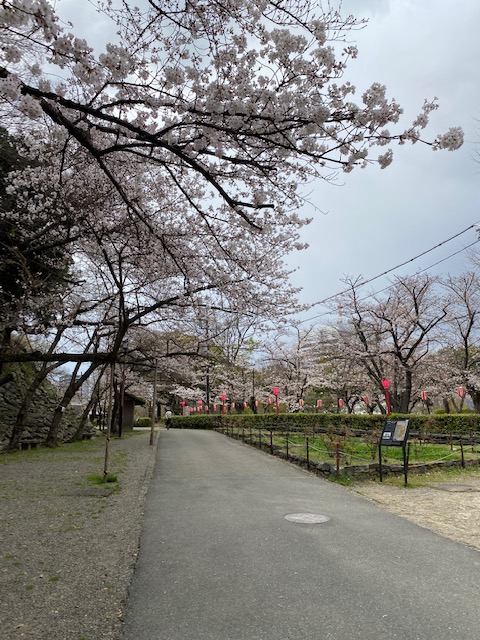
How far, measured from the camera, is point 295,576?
3842 mm

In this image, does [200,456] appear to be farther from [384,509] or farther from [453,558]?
Result: [453,558]

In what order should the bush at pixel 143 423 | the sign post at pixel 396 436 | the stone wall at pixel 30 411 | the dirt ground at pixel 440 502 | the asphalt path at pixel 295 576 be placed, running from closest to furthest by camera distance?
the asphalt path at pixel 295 576 < the dirt ground at pixel 440 502 < the sign post at pixel 396 436 < the stone wall at pixel 30 411 < the bush at pixel 143 423

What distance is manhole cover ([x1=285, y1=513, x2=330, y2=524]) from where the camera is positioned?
581 cm

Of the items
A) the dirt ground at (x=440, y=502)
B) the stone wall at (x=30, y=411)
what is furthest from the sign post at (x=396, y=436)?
the stone wall at (x=30, y=411)

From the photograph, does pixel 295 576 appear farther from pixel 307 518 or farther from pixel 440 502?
pixel 440 502

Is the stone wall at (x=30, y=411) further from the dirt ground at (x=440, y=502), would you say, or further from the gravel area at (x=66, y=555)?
the dirt ground at (x=440, y=502)

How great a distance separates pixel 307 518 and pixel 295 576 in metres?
2.23

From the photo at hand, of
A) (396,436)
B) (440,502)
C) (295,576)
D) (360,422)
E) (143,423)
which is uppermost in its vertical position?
(396,436)

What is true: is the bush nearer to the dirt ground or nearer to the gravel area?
Result: the gravel area

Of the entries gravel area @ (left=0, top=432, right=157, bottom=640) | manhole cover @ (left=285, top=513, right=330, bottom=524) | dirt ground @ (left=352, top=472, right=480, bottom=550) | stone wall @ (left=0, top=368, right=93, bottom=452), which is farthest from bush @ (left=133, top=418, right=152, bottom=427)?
manhole cover @ (left=285, top=513, right=330, bottom=524)

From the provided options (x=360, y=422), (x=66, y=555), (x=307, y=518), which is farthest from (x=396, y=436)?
(x=360, y=422)

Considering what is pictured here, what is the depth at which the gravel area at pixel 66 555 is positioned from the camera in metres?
2.97

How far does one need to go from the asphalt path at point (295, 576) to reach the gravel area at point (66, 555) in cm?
21

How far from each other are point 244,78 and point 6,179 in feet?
21.1
